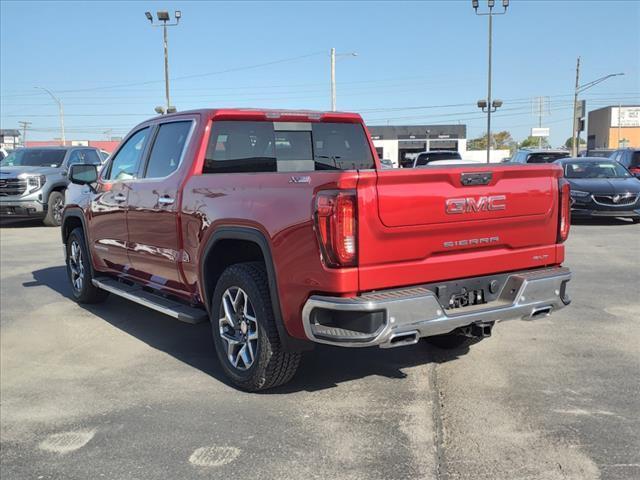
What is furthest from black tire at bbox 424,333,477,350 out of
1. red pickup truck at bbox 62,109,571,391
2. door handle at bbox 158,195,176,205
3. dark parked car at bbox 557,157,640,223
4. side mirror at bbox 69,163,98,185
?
dark parked car at bbox 557,157,640,223

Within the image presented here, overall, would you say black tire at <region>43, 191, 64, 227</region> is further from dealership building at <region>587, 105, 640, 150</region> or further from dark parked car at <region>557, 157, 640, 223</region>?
dealership building at <region>587, 105, 640, 150</region>

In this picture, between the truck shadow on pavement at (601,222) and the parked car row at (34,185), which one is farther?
the parked car row at (34,185)

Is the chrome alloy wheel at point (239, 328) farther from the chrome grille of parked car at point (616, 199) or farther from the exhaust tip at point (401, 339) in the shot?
the chrome grille of parked car at point (616, 199)

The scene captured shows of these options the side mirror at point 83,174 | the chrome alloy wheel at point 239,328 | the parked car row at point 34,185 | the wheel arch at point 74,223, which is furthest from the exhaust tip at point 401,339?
the parked car row at point 34,185

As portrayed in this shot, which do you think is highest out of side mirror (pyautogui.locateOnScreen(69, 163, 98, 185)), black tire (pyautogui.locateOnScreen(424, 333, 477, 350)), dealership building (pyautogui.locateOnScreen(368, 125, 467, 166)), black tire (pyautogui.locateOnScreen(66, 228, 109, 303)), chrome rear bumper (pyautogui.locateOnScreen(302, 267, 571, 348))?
dealership building (pyautogui.locateOnScreen(368, 125, 467, 166))

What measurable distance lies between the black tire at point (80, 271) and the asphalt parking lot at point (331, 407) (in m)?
0.62

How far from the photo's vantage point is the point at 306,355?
16.7 ft

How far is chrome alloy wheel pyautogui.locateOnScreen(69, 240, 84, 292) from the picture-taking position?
22.6ft

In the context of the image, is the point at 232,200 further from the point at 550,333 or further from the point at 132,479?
the point at 550,333

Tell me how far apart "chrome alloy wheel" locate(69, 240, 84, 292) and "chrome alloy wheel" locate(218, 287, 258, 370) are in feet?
10.4

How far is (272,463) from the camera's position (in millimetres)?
3264

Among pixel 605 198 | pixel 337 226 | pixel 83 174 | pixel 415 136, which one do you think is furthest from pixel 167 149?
pixel 415 136

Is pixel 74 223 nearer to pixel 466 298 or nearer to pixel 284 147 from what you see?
pixel 284 147

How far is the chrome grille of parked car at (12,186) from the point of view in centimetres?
1446
